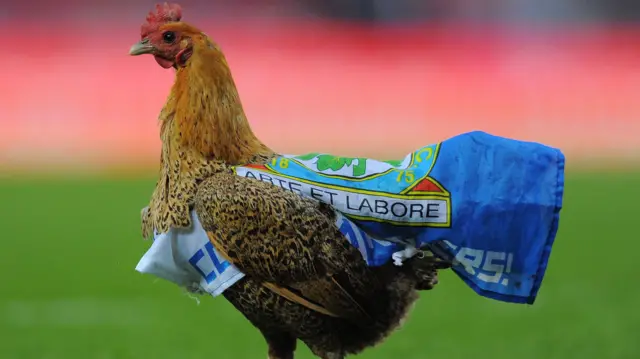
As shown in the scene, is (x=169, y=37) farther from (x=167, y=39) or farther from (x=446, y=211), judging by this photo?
(x=446, y=211)

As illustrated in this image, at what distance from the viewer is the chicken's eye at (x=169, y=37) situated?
4711 millimetres

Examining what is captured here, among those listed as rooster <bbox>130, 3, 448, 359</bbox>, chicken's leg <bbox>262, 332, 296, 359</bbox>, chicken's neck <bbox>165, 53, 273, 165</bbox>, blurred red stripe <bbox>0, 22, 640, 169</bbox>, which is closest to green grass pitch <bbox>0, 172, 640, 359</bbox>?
chicken's leg <bbox>262, 332, 296, 359</bbox>

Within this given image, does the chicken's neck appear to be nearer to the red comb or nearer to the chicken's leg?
the red comb

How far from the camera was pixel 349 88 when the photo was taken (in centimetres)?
1596

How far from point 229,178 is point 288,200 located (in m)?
0.28

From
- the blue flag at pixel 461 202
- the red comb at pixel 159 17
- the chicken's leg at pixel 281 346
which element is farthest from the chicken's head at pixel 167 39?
the chicken's leg at pixel 281 346

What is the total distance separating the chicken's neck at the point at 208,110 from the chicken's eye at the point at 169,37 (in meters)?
0.13

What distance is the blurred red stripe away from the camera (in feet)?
50.0

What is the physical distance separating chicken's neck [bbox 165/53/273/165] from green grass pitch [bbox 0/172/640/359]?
241 centimetres

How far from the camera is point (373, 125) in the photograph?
15.6 m

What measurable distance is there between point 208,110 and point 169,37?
15.0 inches

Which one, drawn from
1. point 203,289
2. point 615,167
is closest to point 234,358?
point 203,289

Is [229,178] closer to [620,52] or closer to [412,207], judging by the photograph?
[412,207]

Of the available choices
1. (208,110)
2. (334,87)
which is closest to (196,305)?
(208,110)
